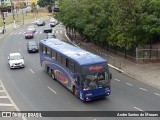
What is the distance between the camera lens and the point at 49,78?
3394 centimetres

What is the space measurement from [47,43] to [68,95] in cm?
885

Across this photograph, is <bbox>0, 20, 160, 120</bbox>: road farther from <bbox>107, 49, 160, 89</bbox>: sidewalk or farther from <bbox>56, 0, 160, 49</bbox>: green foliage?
<bbox>56, 0, 160, 49</bbox>: green foliage

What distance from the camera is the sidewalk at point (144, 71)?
31.1 m

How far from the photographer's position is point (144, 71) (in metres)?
34.3

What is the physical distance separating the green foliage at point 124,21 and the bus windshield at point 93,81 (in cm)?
1195

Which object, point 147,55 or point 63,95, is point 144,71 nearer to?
point 147,55

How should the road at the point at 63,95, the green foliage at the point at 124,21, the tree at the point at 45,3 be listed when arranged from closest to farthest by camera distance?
1. the road at the point at 63,95
2. the green foliage at the point at 124,21
3. the tree at the point at 45,3

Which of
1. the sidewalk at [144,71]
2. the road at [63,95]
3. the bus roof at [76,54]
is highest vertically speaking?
the bus roof at [76,54]

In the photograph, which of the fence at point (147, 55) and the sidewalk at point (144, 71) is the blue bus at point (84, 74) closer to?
the sidewalk at point (144, 71)

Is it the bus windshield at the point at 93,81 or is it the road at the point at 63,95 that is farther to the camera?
the bus windshield at the point at 93,81

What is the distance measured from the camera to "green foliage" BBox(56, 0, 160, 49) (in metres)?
36.3

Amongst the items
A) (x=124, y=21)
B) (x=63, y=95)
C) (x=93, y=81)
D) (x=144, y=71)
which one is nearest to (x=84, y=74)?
(x=93, y=81)

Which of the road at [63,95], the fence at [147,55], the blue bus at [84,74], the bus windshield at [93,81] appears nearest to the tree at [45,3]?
the fence at [147,55]

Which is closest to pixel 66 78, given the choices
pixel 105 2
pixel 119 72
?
pixel 119 72
